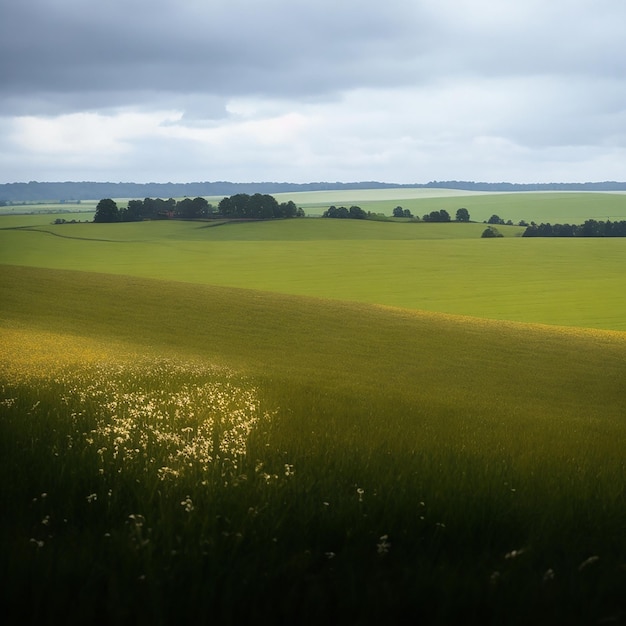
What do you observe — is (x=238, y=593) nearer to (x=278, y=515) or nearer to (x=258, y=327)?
(x=278, y=515)

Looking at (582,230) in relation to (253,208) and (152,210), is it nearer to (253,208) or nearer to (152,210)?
(253,208)

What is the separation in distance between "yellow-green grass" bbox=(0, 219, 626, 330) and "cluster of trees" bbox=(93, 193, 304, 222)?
1.17 meters

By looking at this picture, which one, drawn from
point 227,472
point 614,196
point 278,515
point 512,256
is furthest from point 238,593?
point 614,196

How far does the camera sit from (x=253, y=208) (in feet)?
222

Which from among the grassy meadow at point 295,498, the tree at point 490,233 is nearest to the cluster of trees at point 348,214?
the tree at point 490,233

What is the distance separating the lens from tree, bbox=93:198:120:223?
56.0 m

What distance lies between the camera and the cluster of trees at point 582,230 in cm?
6644

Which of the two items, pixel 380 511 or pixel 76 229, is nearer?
pixel 380 511

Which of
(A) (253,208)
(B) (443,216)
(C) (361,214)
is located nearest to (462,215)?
(B) (443,216)

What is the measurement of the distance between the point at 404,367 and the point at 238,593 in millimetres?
15515

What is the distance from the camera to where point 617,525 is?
3.94m

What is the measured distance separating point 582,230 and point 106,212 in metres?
39.6

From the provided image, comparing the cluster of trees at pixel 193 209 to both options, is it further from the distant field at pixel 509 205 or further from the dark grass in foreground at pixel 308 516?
the dark grass in foreground at pixel 308 516

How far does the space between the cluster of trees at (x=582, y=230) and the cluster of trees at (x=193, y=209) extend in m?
21.3
